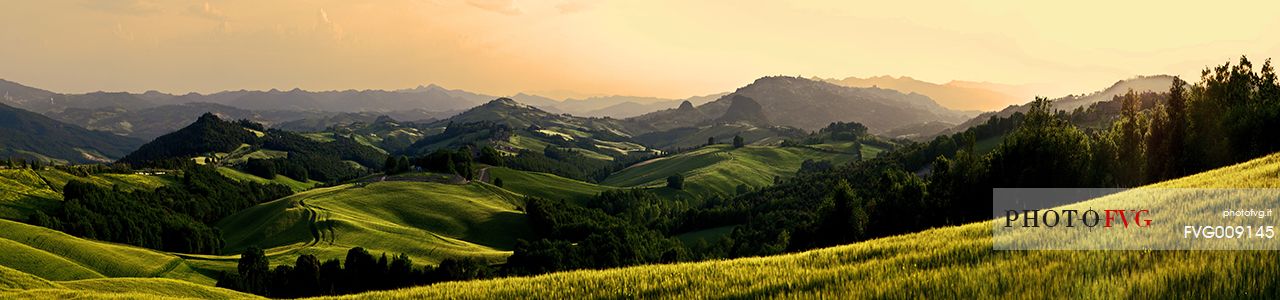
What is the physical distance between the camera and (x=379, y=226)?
157000mm

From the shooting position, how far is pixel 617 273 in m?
19.6

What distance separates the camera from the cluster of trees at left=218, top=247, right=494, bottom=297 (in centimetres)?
10762

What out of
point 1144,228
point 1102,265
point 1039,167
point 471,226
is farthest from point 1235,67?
point 471,226

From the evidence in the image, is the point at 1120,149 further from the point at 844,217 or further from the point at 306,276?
the point at 306,276

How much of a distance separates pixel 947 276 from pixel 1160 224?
298 inches

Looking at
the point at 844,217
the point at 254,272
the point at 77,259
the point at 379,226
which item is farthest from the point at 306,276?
the point at 844,217

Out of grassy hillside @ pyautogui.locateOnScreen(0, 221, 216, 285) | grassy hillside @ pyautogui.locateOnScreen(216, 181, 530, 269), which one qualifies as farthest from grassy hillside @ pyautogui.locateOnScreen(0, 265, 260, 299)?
grassy hillside @ pyautogui.locateOnScreen(216, 181, 530, 269)

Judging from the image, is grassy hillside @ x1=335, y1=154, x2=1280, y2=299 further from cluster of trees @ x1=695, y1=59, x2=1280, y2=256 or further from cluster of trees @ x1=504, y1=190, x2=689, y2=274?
cluster of trees @ x1=504, y1=190, x2=689, y2=274

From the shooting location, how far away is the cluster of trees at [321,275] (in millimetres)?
107625

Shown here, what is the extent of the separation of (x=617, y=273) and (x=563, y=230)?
6290 inches

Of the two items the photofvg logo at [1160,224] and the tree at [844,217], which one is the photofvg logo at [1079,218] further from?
the tree at [844,217]

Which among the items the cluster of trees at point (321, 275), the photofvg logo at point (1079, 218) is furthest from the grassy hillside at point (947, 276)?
the cluster of trees at point (321, 275)

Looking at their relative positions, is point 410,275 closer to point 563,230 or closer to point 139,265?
point 139,265

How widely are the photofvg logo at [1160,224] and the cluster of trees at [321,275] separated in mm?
104026
